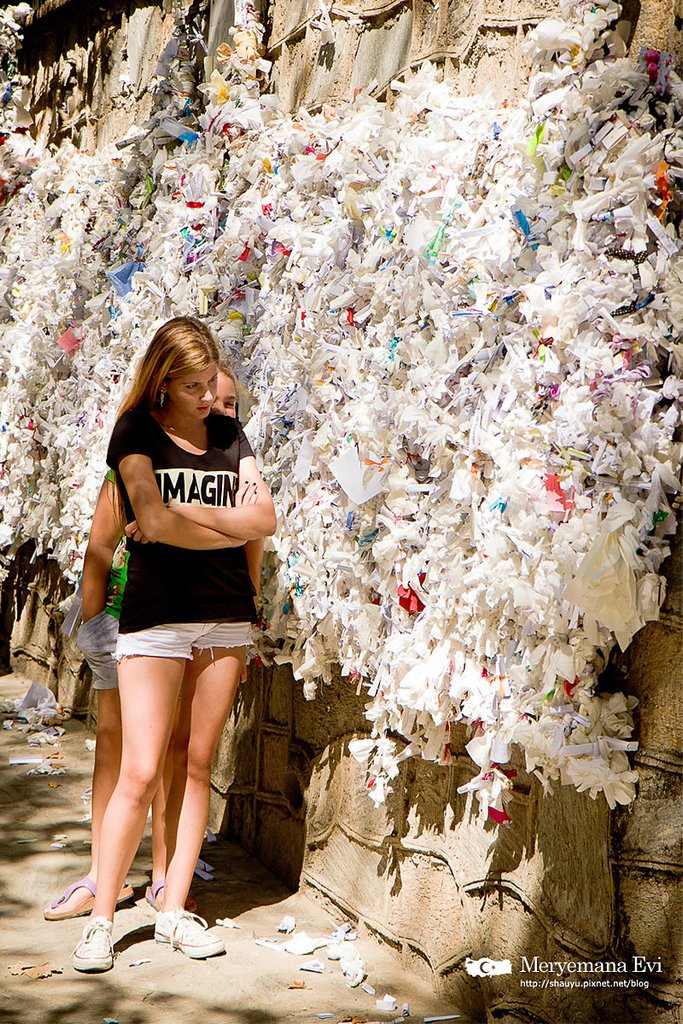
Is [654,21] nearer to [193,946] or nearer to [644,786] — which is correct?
[644,786]

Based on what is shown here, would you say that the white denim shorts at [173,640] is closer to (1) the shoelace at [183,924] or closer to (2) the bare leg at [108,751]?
(2) the bare leg at [108,751]

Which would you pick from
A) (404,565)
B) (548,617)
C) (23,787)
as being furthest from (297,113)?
(23,787)

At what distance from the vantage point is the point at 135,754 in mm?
3154

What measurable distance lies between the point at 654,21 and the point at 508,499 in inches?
43.7

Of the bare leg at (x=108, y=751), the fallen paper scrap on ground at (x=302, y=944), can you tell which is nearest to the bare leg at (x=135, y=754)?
the bare leg at (x=108, y=751)

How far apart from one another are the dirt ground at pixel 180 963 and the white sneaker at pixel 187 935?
4cm

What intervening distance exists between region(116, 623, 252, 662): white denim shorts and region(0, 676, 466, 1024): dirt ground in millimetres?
905

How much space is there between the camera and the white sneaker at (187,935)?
3.21m

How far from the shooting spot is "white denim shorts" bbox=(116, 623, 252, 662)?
10.4 feet

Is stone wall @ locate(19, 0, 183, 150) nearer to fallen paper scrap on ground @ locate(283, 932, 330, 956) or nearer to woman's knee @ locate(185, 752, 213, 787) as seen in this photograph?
woman's knee @ locate(185, 752, 213, 787)

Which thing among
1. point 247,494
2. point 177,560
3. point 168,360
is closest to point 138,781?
point 177,560

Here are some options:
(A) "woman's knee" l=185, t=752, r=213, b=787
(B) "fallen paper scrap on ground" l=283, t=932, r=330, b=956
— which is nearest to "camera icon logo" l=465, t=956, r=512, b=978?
(B) "fallen paper scrap on ground" l=283, t=932, r=330, b=956

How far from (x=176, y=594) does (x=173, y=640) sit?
5.3 inches

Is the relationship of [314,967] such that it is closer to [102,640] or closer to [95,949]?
[95,949]
